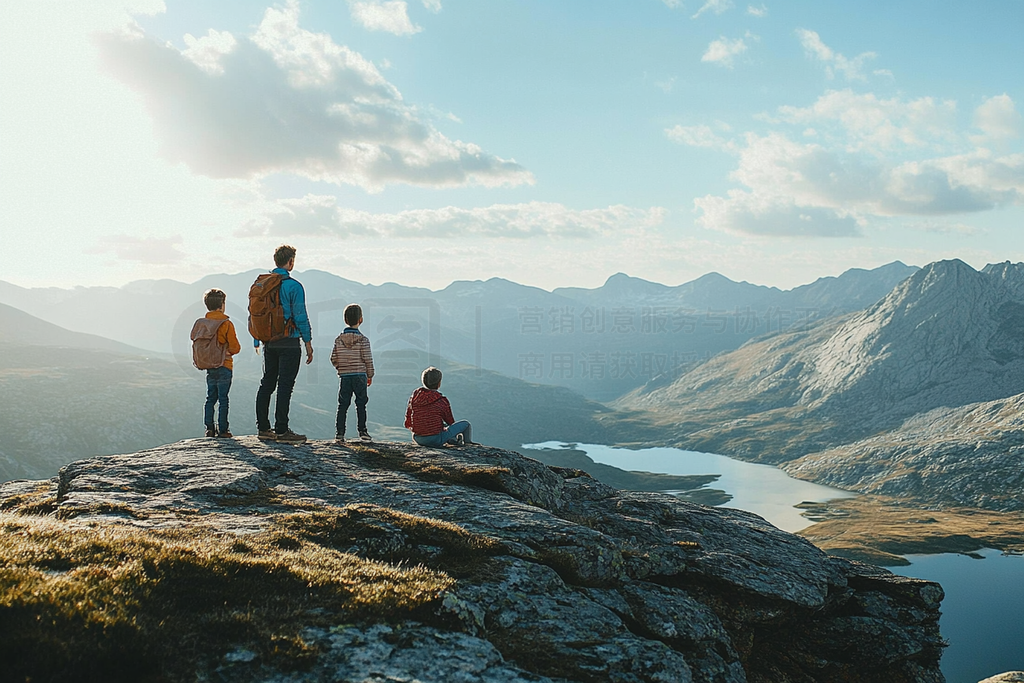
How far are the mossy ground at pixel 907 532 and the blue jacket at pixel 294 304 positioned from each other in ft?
464

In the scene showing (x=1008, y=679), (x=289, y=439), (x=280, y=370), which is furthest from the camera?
(x=1008, y=679)

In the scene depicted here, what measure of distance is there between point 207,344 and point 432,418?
8480 mm

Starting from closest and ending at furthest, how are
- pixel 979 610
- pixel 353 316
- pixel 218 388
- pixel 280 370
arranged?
pixel 280 370, pixel 218 388, pixel 353 316, pixel 979 610

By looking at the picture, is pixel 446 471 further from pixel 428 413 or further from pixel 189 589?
pixel 189 589

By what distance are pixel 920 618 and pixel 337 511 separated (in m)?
19.3

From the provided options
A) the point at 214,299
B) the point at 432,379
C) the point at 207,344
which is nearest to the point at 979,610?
the point at 432,379

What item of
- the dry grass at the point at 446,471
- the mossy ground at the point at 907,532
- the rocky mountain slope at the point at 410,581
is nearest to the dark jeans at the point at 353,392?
the rocky mountain slope at the point at 410,581

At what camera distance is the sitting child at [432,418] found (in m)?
21.6

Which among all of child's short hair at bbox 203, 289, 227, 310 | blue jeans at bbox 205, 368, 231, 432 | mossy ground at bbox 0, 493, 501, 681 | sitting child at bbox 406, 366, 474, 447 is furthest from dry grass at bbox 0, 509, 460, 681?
child's short hair at bbox 203, 289, 227, 310

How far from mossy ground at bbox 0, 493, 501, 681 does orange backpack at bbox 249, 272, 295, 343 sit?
8218 mm

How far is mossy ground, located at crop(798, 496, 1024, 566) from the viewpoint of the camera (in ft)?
484

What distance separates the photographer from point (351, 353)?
21703mm

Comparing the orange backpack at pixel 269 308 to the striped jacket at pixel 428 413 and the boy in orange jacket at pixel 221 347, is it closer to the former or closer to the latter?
the boy in orange jacket at pixel 221 347

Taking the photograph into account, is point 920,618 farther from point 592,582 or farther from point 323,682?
point 323,682
